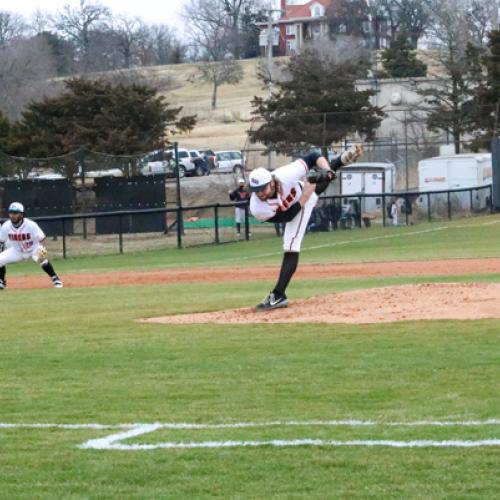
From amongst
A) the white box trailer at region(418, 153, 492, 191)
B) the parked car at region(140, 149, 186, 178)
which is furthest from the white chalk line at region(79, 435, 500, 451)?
the white box trailer at region(418, 153, 492, 191)

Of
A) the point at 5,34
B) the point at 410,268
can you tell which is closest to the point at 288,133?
the point at 410,268

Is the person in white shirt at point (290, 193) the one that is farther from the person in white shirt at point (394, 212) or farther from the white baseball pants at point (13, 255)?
the person in white shirt at point (394, 212)

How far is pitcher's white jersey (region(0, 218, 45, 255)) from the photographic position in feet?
72.4

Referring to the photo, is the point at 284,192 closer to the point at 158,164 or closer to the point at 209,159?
the point at 158,164

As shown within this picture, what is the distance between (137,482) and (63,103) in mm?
47818

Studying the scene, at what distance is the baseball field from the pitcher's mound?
0.03 meters

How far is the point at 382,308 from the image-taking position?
43.3ft

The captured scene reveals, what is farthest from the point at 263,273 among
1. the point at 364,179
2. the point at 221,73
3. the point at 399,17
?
the point at 399,17

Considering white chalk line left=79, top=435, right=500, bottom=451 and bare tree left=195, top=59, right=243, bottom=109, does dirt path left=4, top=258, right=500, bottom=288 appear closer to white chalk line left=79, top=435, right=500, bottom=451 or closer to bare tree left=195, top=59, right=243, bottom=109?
white chalk line left=79, top=435, right=500, bottom=451

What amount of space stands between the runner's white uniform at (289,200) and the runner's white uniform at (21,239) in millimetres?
9425

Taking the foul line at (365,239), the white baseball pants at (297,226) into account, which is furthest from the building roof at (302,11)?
the white baseball pants at (297,226)

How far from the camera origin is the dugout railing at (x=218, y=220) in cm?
3253

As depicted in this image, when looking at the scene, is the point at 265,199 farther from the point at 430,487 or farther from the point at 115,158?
the point at 115,158

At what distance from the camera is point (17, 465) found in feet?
21.8
